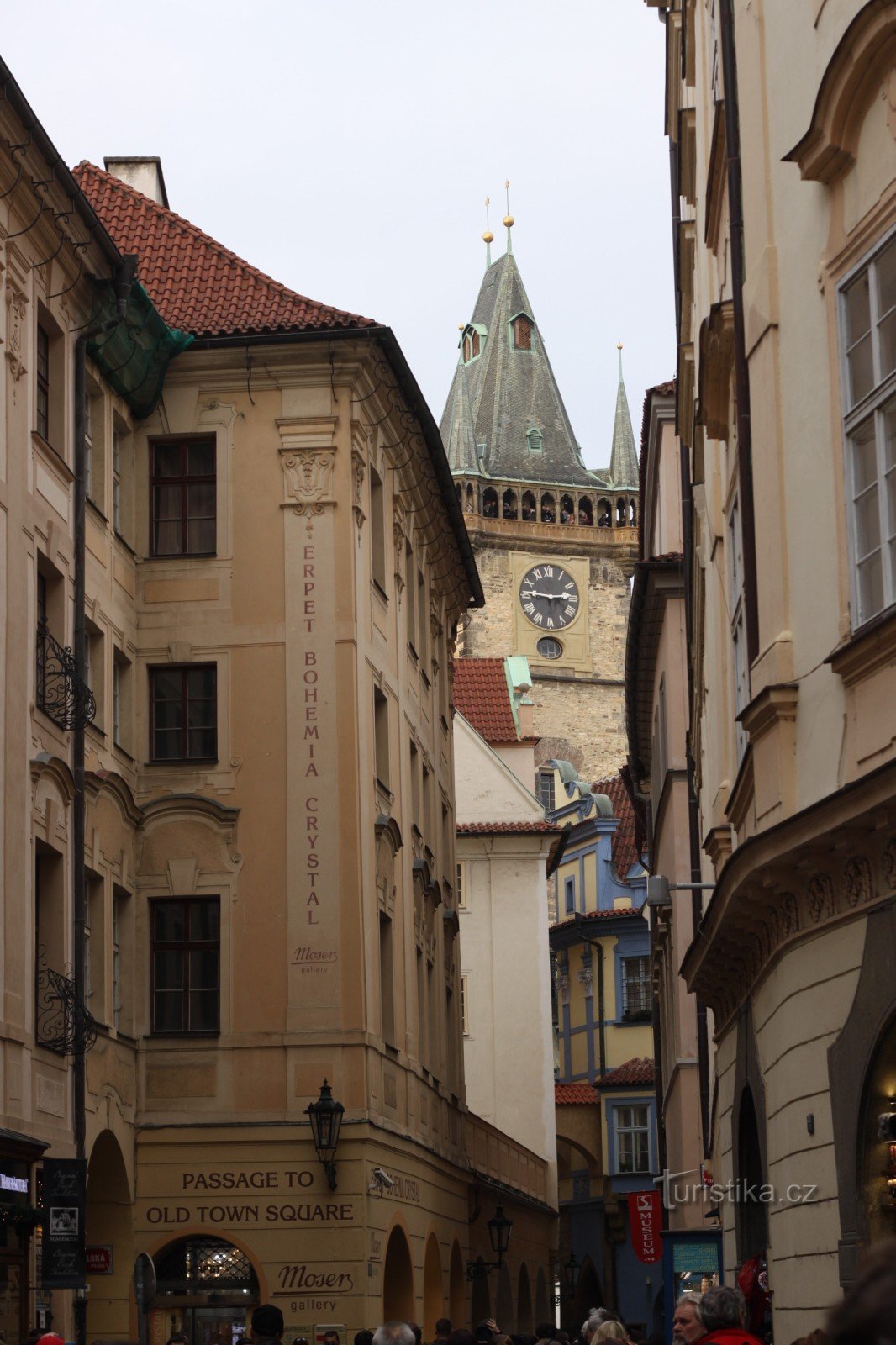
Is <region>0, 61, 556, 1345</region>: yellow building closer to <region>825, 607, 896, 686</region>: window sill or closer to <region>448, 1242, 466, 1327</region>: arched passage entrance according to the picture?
<region>448, 1242, 466, 1327</region>: arched passage entrance

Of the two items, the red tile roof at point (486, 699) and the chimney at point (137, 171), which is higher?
the chimney at point (137, 171)

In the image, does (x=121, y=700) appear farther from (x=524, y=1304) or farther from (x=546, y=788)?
(x=546, y=788)

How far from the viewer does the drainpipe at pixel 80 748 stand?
2178 cm

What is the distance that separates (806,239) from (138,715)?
52.7 ft

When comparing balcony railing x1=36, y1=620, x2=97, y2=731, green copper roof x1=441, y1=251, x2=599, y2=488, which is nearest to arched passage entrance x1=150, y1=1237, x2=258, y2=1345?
balcony railing x1=36, y1=620, x2=97, y2=731

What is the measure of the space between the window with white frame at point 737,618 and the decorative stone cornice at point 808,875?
137 centimetres

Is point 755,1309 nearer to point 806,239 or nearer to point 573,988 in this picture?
point 806,239

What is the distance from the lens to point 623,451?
388ft

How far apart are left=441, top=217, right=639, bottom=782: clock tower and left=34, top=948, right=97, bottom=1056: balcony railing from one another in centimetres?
8343

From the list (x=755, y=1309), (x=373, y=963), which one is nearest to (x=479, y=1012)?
(x=373, y=963)

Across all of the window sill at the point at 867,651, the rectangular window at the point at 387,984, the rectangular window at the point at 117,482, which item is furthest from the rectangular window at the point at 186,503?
the window sill at the point at 867,651

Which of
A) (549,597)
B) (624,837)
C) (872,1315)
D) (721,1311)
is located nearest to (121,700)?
(721,1311)

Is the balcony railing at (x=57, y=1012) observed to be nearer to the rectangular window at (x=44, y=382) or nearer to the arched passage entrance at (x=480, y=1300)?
the rectangular window at (x=44, y=382)

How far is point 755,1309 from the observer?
14.2m
